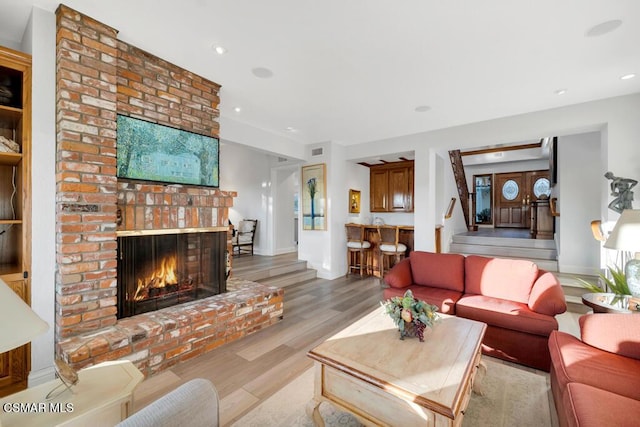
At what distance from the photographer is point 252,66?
2725mm

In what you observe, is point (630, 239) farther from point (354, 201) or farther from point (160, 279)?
point (354, 201)

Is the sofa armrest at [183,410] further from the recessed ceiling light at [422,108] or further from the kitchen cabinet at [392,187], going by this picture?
the kitchen cabinet at [392,187]

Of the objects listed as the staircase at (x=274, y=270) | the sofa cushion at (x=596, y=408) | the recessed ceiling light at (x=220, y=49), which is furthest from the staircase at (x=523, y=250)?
the recessed ceiling light at (x=220, y=49)

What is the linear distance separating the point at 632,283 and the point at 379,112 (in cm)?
315

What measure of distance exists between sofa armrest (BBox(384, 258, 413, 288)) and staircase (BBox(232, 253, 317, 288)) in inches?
82.5

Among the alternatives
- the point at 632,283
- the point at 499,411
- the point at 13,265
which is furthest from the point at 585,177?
the point at 13,265

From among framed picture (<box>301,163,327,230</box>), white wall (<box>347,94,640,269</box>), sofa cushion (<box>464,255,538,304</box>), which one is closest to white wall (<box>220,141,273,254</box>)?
framed picture (<box>301,163,327,230</box>)

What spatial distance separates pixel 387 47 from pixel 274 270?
394 cm

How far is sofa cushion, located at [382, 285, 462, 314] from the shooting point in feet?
9.43

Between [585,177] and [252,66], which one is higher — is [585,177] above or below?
below

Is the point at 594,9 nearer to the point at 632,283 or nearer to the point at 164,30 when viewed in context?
the point at 632,283

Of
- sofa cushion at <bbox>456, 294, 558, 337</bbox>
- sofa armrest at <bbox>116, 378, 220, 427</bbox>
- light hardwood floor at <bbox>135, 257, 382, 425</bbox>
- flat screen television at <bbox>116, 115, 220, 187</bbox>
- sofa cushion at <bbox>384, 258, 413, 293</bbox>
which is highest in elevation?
flat screen television at <bbox>116, 115, 220, 187</bbox>

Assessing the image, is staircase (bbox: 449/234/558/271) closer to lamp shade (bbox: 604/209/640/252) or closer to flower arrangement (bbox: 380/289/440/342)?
lamp shade (bbox: 604/209/640/252)

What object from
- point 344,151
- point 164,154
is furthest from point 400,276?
point 344,151
